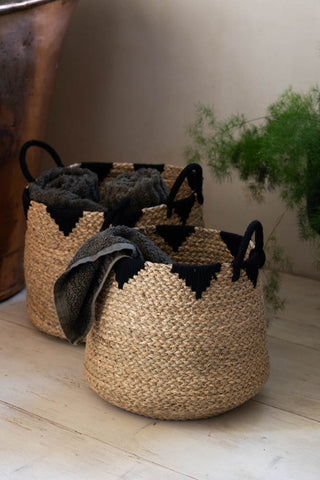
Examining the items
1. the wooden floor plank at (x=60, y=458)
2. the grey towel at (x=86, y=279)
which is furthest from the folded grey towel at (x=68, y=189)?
the wooden floor plank at (x=60, y=458)

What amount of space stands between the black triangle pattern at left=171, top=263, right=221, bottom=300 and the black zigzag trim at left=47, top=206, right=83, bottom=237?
13.1 inches

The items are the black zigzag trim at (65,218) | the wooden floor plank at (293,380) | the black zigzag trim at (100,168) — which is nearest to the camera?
the wooden floor plank at (293,380)

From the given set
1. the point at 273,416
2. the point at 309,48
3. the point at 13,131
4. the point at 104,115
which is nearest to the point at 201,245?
the point at 273,416

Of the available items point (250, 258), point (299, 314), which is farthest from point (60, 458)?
point (299, 314)

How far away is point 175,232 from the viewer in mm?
1338

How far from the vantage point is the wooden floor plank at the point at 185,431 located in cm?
101

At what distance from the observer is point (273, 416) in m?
1.15

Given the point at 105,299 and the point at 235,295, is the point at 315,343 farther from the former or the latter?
the point at 105,299

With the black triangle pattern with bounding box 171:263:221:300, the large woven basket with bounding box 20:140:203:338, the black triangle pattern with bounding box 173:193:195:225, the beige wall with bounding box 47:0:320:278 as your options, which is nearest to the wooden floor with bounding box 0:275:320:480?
the large woven basket with bounding box 20:140:203:338

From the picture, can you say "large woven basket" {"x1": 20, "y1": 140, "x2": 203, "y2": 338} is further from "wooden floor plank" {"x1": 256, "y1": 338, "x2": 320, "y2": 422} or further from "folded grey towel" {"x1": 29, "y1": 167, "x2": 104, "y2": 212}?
"wooden floor plank" {"x1": 256, "y1": 338, "x2": 320, "y2": 422}

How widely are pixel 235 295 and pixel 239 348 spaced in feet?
0.30

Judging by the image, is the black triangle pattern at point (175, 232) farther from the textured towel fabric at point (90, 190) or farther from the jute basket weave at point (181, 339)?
the jute basket weave at point (181, 339)

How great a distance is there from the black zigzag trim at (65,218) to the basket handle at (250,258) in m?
0.37

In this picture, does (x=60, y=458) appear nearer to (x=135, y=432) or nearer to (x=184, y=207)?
(x=135, y=432)
